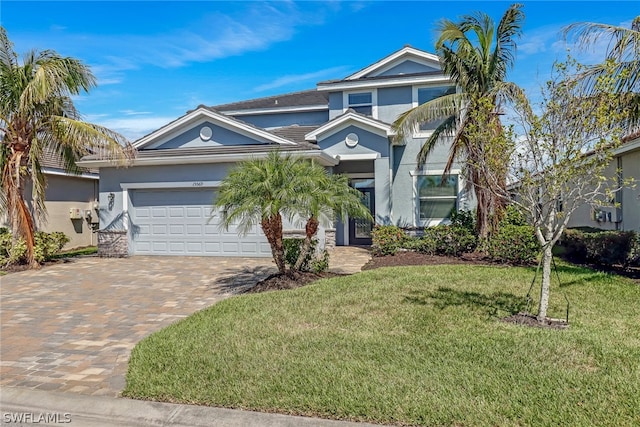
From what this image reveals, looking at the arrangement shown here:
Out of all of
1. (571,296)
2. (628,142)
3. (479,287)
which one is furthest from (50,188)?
(628,142)

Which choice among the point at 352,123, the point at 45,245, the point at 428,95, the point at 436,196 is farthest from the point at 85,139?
the point at 428,95

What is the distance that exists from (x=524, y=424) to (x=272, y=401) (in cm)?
216

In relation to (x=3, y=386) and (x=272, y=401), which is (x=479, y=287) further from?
(x=3, y=386)

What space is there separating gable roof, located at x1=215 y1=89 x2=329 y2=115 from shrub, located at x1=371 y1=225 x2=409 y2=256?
27.7ft

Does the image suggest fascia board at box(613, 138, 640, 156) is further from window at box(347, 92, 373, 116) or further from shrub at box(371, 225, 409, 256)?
window at box(347, 92, 373, 116)

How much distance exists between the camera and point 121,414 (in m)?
4.18

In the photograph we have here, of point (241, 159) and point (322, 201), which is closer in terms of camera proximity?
point (322, 201)

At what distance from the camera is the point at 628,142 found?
1202 centimetres

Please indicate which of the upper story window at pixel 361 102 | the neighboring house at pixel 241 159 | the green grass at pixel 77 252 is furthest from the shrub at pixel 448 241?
the green grass at pixel 77 252

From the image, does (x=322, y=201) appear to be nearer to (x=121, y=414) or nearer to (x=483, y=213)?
(x=121, y=414)

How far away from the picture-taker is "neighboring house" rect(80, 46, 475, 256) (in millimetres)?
14805

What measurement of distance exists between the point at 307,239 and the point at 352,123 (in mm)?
7270

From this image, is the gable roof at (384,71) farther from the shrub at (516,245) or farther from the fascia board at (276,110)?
the shrub at (516,245)

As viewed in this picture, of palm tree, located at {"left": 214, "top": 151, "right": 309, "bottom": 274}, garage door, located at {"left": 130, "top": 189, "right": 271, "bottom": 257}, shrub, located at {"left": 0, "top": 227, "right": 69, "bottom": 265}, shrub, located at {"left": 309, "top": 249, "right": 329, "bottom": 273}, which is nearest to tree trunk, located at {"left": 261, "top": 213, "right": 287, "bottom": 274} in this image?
palm tree, located at {"left": 214, "top": 151, "right": 309, "bottom": 274}
